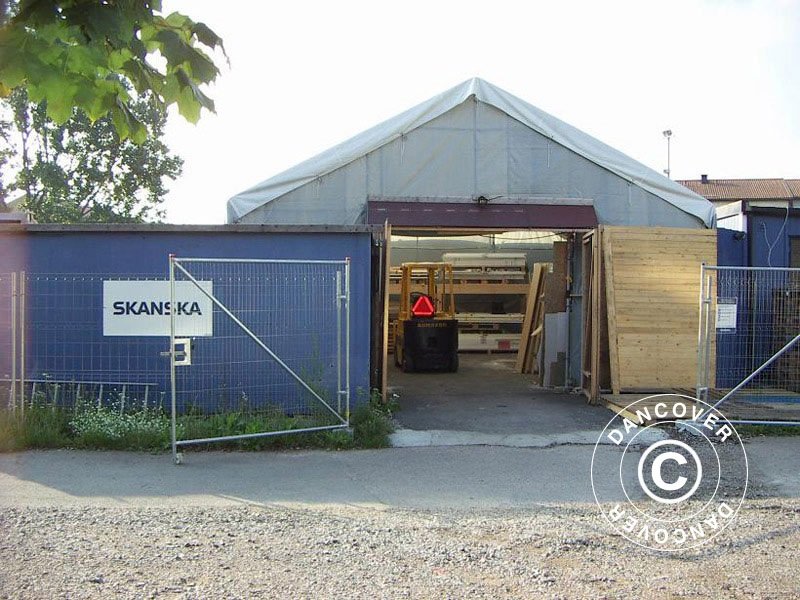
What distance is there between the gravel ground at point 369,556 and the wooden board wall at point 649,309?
5799mm

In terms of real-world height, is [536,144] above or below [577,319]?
above

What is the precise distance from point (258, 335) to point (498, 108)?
641 centimetres

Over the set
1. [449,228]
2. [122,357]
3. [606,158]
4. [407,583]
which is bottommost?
[407,583]

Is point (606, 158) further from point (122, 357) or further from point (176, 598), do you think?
point (176, 598)

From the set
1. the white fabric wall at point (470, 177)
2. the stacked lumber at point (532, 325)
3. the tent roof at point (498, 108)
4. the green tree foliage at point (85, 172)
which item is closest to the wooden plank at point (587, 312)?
the white fabric wall at point (470, 177)

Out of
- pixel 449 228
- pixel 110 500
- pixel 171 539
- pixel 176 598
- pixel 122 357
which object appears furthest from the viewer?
pixel 449 228

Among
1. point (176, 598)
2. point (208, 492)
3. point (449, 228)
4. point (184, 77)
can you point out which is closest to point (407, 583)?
point (176, 598)

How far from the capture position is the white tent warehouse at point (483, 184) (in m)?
13.4

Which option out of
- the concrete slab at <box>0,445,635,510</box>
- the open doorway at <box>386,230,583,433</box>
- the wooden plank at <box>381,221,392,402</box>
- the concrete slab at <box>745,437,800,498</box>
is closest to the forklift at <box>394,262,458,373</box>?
the open doorway at <box>386,230,583,433</box>

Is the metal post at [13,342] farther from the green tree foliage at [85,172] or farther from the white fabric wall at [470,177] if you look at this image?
the green tree foliage at [85,172]

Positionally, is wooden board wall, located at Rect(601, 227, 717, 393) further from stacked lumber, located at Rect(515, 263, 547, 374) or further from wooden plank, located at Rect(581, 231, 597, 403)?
stacked lumber, located at Rect(515, 263, 547, 374)

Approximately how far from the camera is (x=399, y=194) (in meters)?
13.6

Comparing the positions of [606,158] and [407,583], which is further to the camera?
[606,158]

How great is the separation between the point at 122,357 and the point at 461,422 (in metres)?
4.74
